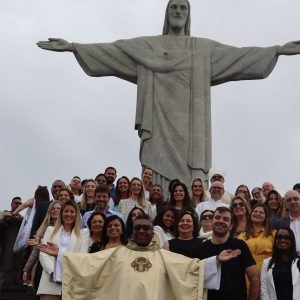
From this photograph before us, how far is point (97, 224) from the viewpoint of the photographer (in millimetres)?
8469

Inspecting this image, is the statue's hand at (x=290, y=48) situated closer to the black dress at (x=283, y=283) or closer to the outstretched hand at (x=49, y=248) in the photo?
the black dress at (x=283, y=283)

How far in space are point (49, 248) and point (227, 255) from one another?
2.15m

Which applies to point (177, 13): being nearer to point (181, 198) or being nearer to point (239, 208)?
point (181, 198)

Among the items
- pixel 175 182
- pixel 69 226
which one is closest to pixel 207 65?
pixel 175 182

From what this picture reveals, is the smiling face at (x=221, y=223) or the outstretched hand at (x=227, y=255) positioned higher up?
the smiling face at (x=221, y=223)

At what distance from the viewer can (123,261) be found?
7.52m

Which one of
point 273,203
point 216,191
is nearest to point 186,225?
point 273,203

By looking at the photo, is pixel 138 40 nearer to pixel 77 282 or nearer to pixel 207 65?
pixel 207 65

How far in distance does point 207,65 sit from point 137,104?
1.87 metres

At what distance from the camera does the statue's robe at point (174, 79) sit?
611 inches

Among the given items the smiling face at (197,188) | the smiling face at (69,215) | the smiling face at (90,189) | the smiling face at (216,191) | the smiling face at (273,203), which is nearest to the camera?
the smiling face at (69,215)

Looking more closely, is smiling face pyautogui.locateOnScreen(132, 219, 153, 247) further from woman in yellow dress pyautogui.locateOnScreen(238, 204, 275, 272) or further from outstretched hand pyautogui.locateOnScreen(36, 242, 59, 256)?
woman in yellow dress pyautogui.locateOnScreen(238, 204, 275, 272)

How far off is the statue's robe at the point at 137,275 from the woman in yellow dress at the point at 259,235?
903 millimetres

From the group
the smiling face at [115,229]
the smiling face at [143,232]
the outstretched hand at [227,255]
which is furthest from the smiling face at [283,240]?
the smiling face at [115,229]
